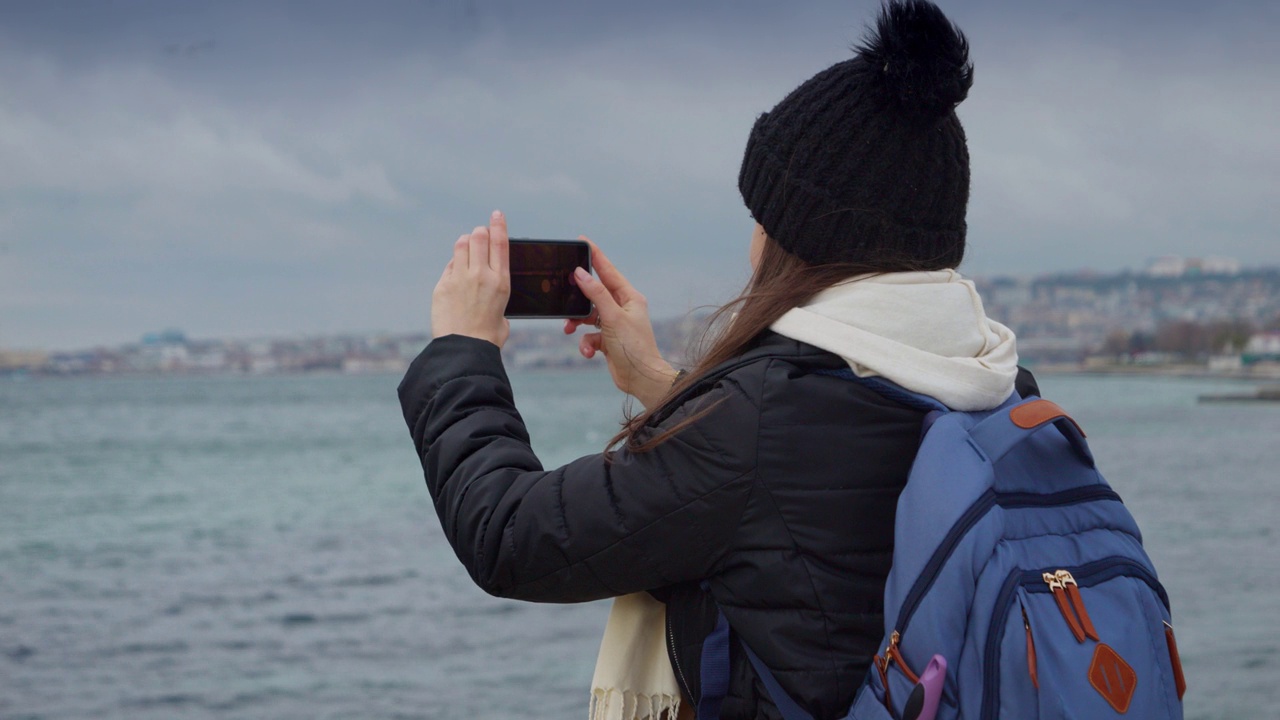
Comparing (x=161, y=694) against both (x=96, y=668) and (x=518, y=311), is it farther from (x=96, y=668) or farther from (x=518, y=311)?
(x=518, y=311)

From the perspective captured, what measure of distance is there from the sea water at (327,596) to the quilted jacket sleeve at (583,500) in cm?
79

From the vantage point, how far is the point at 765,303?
1609 mm

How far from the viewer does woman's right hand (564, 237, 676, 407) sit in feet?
6.70

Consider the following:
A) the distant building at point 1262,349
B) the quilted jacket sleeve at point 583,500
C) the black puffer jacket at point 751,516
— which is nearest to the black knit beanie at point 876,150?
the black puffer jacket at point 751,516

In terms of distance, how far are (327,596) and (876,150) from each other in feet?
48.8

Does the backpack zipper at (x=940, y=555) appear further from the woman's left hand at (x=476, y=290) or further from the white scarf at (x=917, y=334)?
the woman's left hand at (x=476, y=290)

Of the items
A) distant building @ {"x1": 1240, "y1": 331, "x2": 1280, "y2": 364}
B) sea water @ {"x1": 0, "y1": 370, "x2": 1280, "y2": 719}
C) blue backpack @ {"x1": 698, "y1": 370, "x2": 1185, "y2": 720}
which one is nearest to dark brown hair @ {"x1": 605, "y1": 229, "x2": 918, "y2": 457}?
blue backpack @ {"x1": 698, "y1": 370, "x2": 1185, "y2": 720}

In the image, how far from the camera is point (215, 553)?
808 inches

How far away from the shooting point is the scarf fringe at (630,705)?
1.74 m

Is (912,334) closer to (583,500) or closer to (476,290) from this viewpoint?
(583,500)

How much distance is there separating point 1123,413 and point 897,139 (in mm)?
60193

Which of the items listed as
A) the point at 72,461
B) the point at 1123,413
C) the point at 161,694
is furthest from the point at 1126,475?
the point at 72,461

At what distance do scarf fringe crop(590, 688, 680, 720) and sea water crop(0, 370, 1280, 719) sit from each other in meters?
0.74

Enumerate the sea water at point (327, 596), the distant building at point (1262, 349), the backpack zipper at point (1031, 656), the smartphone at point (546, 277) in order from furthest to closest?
the distant building at point (1262, 349) < the sea water at point (327, 596) < the smartphone at point (546, 277) < the backpack zipper at point (1031, 656)
